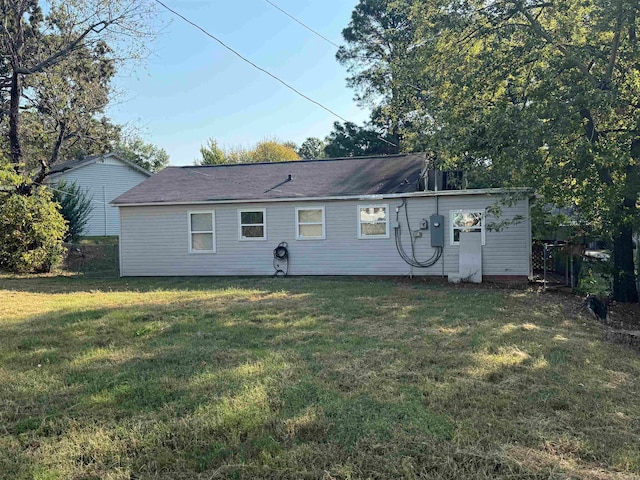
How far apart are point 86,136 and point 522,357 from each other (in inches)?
683

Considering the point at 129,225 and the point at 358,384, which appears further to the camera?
the point at 129,225

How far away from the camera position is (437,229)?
1213 centimetres

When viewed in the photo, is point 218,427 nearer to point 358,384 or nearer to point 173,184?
point 358,384

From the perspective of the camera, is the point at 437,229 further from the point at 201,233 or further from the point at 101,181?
the point at 101,181

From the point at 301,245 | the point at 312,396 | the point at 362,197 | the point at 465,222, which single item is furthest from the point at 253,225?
the point at 312,396

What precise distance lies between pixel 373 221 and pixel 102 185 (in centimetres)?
1987

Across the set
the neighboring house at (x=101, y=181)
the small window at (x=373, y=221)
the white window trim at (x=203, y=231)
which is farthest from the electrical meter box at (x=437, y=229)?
the neighboring house at (x=101, y=181)

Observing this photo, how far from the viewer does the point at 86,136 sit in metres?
17.1

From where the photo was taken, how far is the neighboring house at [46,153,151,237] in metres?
25.2

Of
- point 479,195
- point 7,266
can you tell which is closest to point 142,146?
point 7,266

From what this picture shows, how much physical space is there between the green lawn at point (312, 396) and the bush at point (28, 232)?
8.25 meters

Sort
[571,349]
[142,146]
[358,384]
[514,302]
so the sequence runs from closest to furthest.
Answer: [358,384], [571,349], [514,302], [142,146]

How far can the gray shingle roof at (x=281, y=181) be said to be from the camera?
13281mm

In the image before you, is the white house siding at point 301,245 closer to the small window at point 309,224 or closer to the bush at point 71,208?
the small window at point 309,224
